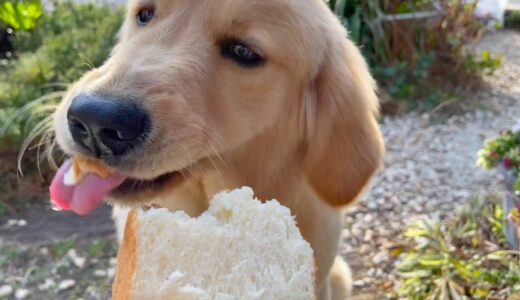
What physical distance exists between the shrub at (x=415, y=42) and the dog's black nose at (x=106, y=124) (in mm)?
4355

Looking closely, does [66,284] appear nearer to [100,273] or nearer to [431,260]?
[100,273]

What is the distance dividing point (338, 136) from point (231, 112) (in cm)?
41

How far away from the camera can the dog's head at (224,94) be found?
147cm

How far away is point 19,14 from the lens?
455cm

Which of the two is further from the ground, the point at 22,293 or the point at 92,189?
the point at 92,189

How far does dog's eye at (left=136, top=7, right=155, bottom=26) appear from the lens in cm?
189

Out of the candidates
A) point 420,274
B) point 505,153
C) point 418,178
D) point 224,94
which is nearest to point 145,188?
point 224,94

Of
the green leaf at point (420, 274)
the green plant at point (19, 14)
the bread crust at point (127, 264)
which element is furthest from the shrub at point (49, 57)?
the bread crust at point (127, 264)

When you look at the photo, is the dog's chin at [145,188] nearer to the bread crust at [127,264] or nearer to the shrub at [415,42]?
the bread crust at [127,264]

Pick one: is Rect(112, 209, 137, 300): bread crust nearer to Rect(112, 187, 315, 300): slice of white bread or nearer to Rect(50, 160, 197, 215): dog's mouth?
Rect(112, 187, 315, 300): slice of white bread

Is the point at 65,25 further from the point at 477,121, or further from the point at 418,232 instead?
the point at 477,121

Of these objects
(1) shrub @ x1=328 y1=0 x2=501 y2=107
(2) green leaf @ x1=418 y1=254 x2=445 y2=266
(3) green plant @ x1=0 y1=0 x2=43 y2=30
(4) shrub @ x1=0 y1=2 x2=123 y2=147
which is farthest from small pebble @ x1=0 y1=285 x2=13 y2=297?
(1) shrub @ x1=328 y1=0 x2=501 y2=107

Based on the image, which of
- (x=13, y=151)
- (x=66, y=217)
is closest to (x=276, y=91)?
(x=66, y=217)

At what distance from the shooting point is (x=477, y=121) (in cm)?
531
